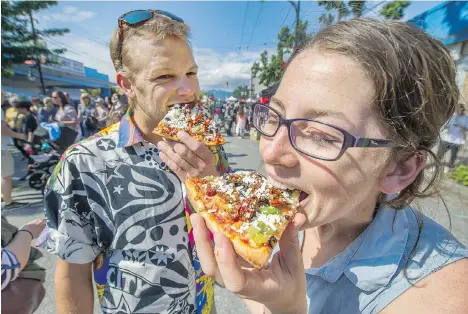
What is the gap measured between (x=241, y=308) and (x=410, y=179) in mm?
2751

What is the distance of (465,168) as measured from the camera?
252 inches

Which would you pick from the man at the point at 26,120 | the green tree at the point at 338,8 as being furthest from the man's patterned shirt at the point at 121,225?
the man at the point at 26,120

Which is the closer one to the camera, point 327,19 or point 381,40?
point 381,40

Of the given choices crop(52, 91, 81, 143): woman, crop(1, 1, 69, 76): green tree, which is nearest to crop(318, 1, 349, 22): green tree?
crop(52, 91, 81, 143): woman

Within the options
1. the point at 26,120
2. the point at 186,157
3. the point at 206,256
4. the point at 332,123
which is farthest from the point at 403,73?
the point at 26,120

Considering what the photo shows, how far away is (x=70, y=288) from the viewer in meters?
1.54

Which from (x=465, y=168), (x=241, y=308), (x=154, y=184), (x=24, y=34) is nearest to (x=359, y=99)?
(x=154, y=184)

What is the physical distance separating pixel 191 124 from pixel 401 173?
5.39 feet

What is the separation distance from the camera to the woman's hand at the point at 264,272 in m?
0.96

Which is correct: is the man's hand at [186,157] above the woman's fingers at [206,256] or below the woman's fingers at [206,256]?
above

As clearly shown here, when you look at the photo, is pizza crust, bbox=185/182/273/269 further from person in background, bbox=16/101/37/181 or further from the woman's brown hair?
person in background, bbox=16/101/37/181

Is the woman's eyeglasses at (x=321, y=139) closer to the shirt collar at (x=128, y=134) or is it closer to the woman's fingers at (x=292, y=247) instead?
the woman's fingers at (x=292, y=247)

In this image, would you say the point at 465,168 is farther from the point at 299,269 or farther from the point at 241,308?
the point at 299,269

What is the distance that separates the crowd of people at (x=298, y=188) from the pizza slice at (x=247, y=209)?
2.5 inches
